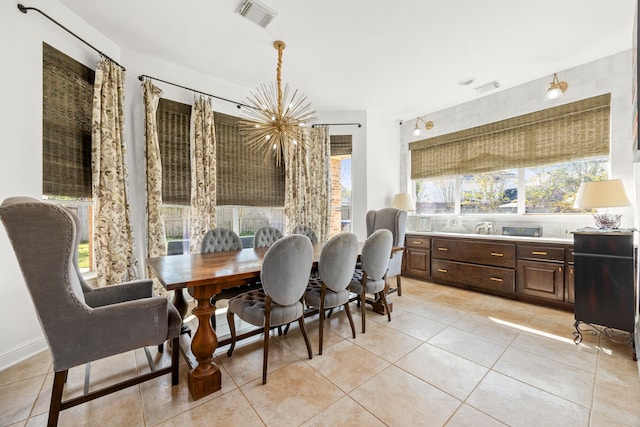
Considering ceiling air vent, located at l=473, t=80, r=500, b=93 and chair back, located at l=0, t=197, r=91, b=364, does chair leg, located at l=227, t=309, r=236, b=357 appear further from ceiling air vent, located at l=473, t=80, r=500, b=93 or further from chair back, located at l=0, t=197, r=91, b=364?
ceiling air vent, located at l=473, t=80, r=500, b=93

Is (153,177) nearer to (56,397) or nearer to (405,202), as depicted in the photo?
(56,397)

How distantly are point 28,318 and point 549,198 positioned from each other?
597cm

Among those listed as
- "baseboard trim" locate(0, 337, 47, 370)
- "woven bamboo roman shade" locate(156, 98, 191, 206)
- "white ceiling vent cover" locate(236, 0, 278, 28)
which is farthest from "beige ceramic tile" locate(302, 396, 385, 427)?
"white ceiling vent cover" locate(236, 0, 278, 28)

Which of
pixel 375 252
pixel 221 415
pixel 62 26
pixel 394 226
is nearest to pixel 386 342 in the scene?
pixel 375 252

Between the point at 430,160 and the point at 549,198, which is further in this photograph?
the point at 430,160

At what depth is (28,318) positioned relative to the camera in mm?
2141

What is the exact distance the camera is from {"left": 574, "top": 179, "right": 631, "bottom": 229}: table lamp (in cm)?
247

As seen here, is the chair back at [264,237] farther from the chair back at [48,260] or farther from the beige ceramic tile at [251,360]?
the chair back at [48,260]

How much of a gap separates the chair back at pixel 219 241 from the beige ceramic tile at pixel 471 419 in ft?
8.15

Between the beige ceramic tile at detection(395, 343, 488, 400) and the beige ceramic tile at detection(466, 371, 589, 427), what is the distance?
71 mm

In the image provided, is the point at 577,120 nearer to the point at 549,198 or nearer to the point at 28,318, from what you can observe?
the point at 549,198

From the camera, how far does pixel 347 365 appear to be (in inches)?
78.0

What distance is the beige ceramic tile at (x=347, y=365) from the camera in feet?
5.92

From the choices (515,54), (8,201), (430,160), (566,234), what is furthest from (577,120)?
(8,201)
